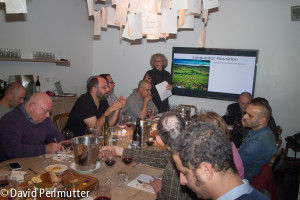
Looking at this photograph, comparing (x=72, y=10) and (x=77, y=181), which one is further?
(x=72, y=10)

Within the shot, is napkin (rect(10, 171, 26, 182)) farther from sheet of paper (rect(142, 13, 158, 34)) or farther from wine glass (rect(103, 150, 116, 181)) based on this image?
sheet of paper (rect(142, 13, 158, 34))

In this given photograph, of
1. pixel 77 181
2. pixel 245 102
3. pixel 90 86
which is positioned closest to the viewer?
pixel 77 181

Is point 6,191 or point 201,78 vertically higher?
point 201,78

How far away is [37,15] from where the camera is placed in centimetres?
532

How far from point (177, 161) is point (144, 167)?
0.97 meters

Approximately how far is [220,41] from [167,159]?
4.28m

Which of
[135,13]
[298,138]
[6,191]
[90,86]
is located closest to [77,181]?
[6,191]

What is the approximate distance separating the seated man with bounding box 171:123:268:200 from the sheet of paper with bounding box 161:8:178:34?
1369 mm

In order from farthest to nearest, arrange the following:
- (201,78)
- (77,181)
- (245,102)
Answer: (201,78)
(245,102)
(77,181)

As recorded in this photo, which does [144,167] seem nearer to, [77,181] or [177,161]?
[77,181]

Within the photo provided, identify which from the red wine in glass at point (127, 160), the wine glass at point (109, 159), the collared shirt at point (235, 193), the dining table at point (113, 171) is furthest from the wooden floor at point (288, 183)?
the collared shirt at point (235, 193)

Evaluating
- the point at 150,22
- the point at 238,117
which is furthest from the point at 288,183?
the point at 150,22

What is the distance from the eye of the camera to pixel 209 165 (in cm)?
101

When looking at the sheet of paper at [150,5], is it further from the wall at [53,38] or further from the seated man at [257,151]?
the wall at [53,38]
